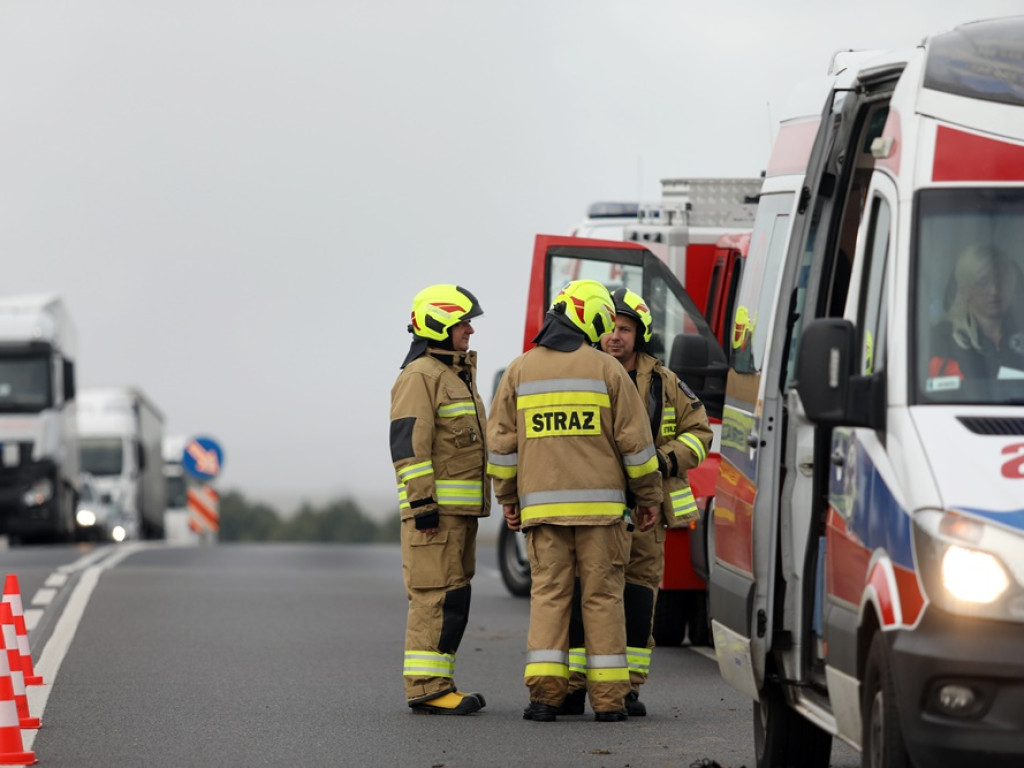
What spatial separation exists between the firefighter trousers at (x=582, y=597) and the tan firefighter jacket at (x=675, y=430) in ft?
2.73

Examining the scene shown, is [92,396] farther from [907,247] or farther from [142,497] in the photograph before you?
[907,247]

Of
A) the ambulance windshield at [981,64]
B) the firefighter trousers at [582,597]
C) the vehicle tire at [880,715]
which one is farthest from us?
the firefighter trousers at [582,597]

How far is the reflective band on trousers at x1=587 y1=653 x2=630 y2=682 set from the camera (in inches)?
387

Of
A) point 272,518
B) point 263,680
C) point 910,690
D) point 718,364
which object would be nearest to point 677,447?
point 718,364

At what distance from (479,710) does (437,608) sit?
1.97ft

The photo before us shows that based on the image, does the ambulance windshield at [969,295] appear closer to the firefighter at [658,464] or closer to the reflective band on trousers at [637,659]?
the firefighter at [658,464]

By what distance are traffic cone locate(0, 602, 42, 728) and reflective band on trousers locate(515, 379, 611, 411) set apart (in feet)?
8.22

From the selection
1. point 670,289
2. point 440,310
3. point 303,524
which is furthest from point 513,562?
point 303,524

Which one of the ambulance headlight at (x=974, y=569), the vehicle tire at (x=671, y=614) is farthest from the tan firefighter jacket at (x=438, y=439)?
the ambulance headlight at (x=974, y=569)

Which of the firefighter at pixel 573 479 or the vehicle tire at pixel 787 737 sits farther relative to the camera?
the firefighter at pixel 573 479

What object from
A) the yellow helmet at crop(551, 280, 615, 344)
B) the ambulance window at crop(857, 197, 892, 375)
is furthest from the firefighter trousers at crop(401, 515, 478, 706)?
the ambulance window at crop(857, 197, 892, 375)

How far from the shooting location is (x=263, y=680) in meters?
11.7

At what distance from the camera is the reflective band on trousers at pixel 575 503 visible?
967 cm

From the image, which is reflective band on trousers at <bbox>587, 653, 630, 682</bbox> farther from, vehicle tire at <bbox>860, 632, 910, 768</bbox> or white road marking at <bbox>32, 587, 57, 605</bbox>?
white road marking at <bbox>32, 587, 57, 605</bbox>
